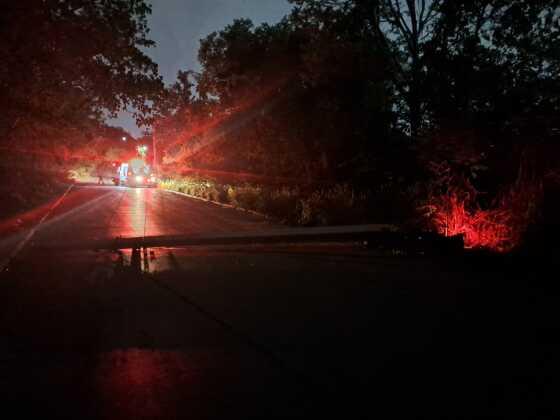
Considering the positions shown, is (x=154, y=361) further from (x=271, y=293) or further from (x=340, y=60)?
(x=340, y=60)

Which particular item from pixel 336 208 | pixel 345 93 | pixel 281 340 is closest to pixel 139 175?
pixel 345 93

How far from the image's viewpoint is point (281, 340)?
5.60 meters

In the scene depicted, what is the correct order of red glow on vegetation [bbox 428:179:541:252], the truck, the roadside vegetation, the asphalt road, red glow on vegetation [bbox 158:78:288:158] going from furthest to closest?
the truck < red glow on vegetation [bbox 158:78:288:158] < the roadside vegetation < red glow on vegetation [bbox 428:179:541:252] < the asphalt road

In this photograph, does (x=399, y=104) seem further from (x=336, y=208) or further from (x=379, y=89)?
(x=336, y=208)

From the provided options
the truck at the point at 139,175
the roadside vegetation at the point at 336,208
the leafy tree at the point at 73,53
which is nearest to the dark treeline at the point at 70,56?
the leafy tree at the point at 73,53

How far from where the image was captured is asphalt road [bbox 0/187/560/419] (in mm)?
4129

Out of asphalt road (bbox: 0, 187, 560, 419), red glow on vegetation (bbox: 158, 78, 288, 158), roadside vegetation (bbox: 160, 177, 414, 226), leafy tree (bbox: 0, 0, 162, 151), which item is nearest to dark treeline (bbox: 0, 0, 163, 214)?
leafy tree (bbox: 0, 0, 162, 151)

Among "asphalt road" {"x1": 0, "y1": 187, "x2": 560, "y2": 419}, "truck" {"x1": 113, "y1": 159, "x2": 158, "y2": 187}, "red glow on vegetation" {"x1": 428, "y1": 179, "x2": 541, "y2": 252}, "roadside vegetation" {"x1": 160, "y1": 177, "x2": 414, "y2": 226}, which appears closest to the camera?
"asphalt road" {"x1": 0, "y1": 187, "x2": 560, "y2": 419}

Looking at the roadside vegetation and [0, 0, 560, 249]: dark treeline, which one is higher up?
[0, 0, 560, 249]: dark treeline

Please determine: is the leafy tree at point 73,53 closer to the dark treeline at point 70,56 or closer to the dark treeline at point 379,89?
the dark treeline at point 70,56

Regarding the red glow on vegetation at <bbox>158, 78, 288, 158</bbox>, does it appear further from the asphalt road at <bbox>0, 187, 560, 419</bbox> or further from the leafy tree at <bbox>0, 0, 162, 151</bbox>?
the asphalt road at <bbox>0, 187, 560, 419</bbox>

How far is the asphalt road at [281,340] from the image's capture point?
163 inches

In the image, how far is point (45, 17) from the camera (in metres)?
11.1

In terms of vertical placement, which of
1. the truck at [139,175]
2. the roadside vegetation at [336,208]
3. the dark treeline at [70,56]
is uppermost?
the dark treeline at [70,56]
